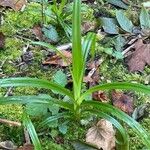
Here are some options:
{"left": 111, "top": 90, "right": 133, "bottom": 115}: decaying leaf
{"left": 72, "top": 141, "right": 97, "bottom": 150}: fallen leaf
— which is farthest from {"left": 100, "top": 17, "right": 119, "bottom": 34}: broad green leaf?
{"left": 72, "top": 141, "right": 97, "bottom": 150}: fallen leaf

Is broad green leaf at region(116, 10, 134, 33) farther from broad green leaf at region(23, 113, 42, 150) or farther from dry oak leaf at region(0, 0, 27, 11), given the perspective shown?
broad green leaf at region(23, 113, 42, 150)

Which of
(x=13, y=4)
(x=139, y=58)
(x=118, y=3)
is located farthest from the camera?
(x=118, y=3)

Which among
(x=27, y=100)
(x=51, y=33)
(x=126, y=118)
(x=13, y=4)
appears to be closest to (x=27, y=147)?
(x=27, y=100)

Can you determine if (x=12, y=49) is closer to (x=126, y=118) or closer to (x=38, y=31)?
(x=38, y=31)

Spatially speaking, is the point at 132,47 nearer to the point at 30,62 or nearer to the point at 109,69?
the point at 109,69

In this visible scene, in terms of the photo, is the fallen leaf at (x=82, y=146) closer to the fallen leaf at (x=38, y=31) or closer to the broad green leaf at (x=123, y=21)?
the fallen leaf at (x=38, y=31)

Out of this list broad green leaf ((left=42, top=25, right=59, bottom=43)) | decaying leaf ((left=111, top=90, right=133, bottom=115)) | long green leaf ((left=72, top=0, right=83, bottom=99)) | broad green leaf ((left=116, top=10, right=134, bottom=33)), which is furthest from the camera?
broad green leaf ((left=116, top=10, right=134, bottom=33))
